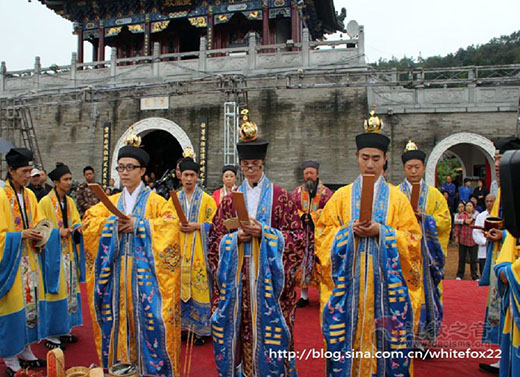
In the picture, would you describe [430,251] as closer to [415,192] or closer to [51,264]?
[415,192]

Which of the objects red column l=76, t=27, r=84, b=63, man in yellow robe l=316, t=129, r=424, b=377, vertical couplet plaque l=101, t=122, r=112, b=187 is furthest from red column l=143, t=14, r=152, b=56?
man in yellow robe l=316, t=129, r=424, b=377

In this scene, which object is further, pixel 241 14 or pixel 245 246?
pixel 241 14

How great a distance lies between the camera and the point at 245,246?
3.01 meters

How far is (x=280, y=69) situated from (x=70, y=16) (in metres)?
10.9

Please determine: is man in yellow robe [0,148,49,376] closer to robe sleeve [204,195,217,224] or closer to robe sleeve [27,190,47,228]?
robe sleeve [27,190,47,228]

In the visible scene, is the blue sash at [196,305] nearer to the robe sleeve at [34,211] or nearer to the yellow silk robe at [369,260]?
the robe sleeve at [34,211]

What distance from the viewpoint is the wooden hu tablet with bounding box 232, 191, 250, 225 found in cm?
271

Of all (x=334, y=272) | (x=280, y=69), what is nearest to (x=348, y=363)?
(x=334, y=272)

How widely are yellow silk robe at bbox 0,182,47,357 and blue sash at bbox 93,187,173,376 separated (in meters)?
0.86

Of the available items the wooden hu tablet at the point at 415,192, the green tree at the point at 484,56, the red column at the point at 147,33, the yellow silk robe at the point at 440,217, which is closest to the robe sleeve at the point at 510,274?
the wooden hu tablet at the point at 415,192

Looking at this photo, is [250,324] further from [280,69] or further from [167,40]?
[167,40]

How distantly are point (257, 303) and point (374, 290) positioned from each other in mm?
808

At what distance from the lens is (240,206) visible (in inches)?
109

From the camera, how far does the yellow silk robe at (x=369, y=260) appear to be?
2844 millimetres
